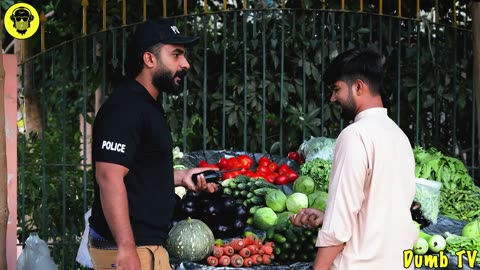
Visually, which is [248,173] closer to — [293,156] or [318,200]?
[293,156]

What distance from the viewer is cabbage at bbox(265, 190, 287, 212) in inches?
227

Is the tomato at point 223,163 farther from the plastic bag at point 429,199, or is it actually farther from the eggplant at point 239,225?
the plastic bag at point 429,199

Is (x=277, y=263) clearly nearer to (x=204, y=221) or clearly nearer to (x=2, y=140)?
(x=204, y=221)

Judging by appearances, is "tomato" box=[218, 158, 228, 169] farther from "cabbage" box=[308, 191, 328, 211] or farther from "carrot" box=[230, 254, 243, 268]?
"carrot" box=[230, 254, 243, 268]

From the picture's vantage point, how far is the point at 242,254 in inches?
197

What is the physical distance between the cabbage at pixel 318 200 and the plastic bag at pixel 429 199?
63 centimetres

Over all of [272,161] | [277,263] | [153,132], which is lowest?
[277,263]

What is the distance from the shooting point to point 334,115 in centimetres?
754

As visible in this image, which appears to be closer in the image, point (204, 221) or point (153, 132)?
point (153, 132)

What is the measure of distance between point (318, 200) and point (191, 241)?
1.17 m

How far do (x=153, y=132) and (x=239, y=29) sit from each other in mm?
3945

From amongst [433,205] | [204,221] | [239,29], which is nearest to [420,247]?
[433,205]

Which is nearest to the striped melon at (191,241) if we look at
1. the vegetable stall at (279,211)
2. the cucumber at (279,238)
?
the vegetable stall at (279,211)

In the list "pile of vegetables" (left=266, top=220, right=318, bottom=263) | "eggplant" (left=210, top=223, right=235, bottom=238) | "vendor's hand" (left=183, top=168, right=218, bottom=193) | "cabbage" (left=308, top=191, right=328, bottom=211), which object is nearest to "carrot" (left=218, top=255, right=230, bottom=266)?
"pile of vegetables" (left=266, top=220, right=318, bottom=263)
